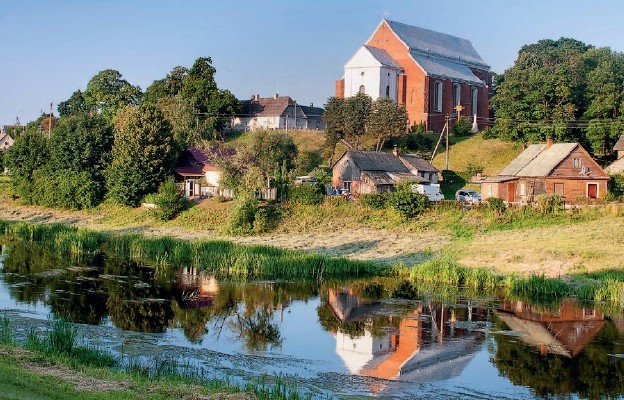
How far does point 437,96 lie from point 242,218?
129 ft

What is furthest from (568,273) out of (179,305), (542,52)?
(542,52)

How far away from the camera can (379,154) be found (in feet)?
194

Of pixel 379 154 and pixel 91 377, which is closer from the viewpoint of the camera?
pixel 91 377

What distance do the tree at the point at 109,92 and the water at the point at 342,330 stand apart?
2055 inches

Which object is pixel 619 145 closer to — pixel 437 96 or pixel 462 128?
pixel 462 128

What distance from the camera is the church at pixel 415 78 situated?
252ft

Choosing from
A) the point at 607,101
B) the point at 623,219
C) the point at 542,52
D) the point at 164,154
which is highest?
the point at 542,52

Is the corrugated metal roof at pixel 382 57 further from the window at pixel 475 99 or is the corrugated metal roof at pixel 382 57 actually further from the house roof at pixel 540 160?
the house roof at pixel 540 160

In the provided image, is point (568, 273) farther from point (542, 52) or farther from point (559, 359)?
point (542, 52)

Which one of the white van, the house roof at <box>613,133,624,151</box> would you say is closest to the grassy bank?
the white van

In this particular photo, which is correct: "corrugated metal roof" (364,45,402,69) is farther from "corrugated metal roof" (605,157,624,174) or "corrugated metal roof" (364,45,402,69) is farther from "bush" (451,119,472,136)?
"corrugated metal roof" (605,157,624,174)

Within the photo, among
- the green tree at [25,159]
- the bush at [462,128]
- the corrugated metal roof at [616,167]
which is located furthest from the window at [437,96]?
the green tree at [25,159]

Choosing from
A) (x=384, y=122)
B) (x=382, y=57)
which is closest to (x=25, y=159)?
(x=384, y=122)

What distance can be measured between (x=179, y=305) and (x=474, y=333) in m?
10.7
